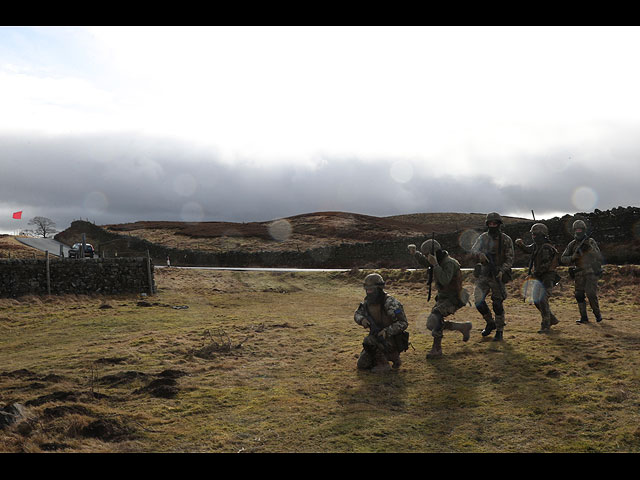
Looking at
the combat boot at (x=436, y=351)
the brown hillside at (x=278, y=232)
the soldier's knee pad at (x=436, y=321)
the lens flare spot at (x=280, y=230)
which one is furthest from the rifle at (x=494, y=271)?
the lens flare spot at (x=280, y=230)

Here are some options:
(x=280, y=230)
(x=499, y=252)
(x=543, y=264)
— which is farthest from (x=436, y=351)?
(x=280, y=230)

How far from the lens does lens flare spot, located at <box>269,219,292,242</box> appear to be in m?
53.6

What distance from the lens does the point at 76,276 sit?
20.4 metres

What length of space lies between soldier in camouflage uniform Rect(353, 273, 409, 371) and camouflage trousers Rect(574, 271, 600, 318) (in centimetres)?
604

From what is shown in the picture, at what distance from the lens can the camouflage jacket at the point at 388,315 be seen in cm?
802

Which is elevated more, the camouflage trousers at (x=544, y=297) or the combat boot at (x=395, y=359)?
the camouflage trousers at (x=544, y=297)

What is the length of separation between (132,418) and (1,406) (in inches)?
93.7

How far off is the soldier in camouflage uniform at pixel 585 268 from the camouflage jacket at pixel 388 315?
18.6 ft

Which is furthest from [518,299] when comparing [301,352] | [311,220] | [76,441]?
[311,220]

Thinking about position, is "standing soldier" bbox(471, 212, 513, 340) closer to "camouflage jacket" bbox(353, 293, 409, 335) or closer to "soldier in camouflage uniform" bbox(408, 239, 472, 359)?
"soldier in camouflage uniform" bbox(408, 239, 472, 359)

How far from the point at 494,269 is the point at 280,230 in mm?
49878

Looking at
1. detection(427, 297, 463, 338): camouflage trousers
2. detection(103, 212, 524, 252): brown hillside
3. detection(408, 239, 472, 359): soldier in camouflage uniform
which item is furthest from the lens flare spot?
detection(427, 297, 463, 338): camouflage trousers

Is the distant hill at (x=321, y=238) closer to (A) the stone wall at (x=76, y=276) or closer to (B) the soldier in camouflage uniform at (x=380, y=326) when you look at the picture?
(A) the stone wall at (x=76, y=276)

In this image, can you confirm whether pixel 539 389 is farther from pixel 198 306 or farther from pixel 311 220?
pixel 311 220
